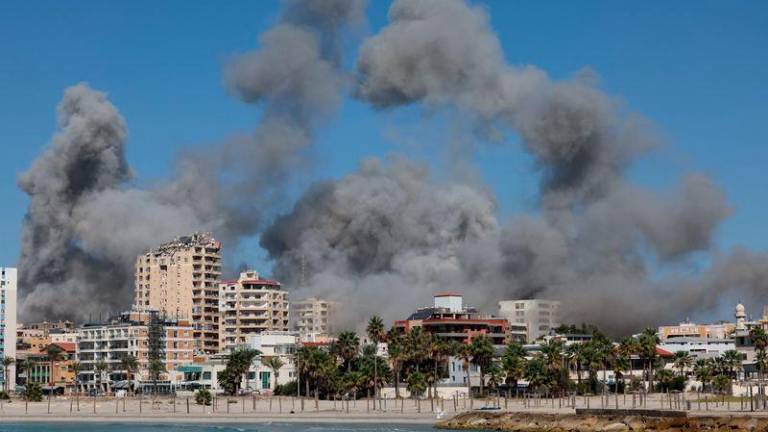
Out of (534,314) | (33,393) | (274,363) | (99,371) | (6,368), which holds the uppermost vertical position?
(534,314)

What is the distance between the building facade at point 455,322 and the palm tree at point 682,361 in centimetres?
2532

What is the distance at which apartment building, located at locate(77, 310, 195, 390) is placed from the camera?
16662cm

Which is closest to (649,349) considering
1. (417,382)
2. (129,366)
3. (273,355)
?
(417,382)

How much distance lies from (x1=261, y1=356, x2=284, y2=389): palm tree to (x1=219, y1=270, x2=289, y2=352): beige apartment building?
127 ft

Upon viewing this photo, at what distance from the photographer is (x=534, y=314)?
598 feet

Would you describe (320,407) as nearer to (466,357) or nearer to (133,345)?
(466,357)

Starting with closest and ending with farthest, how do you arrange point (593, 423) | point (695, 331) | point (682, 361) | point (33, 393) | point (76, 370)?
point (593, 423) < point (682, 361) < point (33, 393) < point (76, 370) < point (695, 331)

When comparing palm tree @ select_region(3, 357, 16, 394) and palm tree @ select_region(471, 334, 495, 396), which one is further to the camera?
palm tree @ select_region(3, 357, 16, 394)

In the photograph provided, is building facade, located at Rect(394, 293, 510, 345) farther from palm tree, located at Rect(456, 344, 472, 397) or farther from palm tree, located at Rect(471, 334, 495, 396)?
palm tree, located at Rect(471, 334, 495, 396)

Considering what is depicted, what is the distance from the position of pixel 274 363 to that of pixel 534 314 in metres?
48.9

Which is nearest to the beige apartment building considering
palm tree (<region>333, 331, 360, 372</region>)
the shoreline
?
palm tree (<region>333, 331, 360, 372</region>)

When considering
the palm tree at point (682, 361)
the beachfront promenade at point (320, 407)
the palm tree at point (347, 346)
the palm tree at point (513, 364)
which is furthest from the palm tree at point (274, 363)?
the palm tree at point (682, 361)

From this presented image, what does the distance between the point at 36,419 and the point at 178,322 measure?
48.3 m

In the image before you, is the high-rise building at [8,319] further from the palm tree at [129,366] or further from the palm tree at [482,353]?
the palm tree at [482,353]
